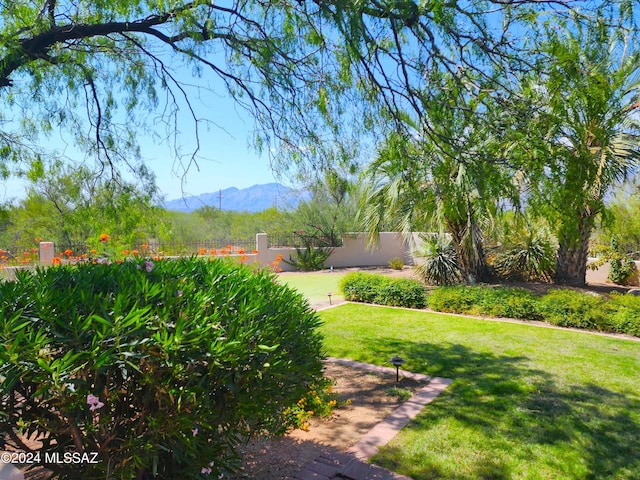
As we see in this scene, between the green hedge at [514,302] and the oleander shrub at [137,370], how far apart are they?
681cm

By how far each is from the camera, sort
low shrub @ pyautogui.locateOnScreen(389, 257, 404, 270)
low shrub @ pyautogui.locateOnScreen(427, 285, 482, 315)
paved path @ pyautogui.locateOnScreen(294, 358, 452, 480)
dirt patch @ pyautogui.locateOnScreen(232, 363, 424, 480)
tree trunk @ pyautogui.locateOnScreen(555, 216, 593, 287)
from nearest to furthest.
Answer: paved path @ pyautogui.locateOnScreen(294, 358, 452, 480) < dirt patch @ pyautogui.locateOnScreen(232, 363, 424, 480) < low shrub @ pyautogui.locateOnScreen(427, 285, 482, 315) < tree trunk @ pyautogui.locateOnScreen(555, 216, 593, 287) < low shrub @ pyautogui.locateOnScreen(389, 257, 404, 270)

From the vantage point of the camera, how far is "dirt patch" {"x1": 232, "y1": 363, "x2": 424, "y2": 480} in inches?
116

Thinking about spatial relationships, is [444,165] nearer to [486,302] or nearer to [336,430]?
[336,430]

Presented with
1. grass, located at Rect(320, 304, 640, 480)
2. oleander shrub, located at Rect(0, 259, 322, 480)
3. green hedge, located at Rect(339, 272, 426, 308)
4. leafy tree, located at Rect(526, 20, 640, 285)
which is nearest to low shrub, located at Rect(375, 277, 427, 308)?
green hedge, located at Rect(339, 272, 426, 308)

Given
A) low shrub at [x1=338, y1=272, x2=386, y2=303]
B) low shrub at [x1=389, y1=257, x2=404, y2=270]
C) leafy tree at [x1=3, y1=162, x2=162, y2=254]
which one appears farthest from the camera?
low shrub at [x1=389, y1=257, x2=404, y2=270]

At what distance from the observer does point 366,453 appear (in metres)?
3.18

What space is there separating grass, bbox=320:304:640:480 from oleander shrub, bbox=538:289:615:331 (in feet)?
1.56

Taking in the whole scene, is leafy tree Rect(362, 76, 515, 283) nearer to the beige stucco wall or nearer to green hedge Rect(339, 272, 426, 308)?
green hedge Rect(339, 272, 426, 308)

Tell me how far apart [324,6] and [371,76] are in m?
0.86

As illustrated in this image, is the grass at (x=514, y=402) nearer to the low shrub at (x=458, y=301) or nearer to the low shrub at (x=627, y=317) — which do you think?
the low shrub at (x=627, y=317)

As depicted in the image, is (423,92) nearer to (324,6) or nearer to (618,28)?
(324,6)

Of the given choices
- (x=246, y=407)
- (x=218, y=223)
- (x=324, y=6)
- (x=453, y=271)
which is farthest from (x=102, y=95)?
(x=218, y=223)

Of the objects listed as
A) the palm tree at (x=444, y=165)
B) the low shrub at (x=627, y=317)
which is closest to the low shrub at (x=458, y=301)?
the low shrub at (x=627, y=317)

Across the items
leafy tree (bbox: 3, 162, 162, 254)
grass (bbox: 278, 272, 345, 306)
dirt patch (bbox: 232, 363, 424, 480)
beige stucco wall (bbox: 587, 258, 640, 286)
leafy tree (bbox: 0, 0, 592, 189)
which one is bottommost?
dirt patch (bbox: 232, 363, 424, 480)
